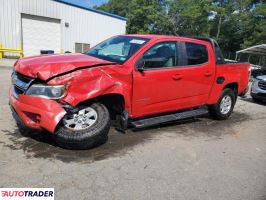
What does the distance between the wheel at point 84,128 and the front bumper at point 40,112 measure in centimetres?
24

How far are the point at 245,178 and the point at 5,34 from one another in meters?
19.4

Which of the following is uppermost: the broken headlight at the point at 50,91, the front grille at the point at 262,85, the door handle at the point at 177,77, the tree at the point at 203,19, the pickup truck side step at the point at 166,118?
the tree at the point at 203,19

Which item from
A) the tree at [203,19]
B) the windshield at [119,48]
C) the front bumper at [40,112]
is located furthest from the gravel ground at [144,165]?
the tree at [203,19]

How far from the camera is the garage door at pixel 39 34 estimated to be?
2116 cm

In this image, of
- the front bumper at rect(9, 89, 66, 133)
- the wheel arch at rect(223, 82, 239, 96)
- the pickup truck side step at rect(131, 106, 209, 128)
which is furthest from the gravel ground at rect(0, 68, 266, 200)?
the wheel arch at rect(223, 82, 239, 96)

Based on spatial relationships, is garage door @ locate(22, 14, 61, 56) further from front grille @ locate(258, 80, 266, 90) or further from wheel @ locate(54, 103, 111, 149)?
wheel @ locate(54, 103, 111, 149)

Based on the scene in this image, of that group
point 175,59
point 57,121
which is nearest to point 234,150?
point 175,59

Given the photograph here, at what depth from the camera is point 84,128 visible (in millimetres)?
4621

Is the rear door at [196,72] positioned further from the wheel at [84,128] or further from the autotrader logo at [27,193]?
the autotrader logo at [27,193]

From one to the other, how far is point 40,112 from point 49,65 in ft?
2.23

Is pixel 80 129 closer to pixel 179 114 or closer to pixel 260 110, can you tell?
pixel 179 114

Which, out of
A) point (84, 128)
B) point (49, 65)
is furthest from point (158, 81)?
point (49, 65)

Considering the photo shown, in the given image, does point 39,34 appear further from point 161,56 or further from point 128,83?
point 128,83

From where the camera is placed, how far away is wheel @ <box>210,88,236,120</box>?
715cm
